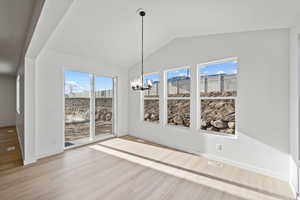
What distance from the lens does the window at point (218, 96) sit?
3.15 m

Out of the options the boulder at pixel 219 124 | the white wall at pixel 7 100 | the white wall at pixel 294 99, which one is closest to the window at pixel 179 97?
the boulder at pixel 219 124

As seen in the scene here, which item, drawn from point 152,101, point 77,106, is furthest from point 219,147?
point 77,106

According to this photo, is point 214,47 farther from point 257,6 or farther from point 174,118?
point 174,118

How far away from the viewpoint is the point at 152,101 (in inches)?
191

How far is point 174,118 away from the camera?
13.9 feet

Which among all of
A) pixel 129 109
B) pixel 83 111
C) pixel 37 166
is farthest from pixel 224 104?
pixel 37 166

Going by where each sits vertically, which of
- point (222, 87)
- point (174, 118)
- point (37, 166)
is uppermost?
point (222, 87)

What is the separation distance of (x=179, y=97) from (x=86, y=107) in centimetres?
293

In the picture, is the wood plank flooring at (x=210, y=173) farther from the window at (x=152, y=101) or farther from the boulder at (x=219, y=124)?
the window at (x=152, y=101)

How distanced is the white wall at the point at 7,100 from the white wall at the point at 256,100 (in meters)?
9.12

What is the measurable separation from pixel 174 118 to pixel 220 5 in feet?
9.62

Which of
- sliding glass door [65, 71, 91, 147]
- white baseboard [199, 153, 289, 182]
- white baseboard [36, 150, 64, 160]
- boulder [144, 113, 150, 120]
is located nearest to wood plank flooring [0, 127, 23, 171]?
white baseboard [36, 150, 64, 160]

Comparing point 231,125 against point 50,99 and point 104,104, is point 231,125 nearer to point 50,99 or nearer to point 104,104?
point 104,104

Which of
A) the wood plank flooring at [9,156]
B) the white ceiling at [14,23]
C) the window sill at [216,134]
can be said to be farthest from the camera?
the window sill at [216,134]
